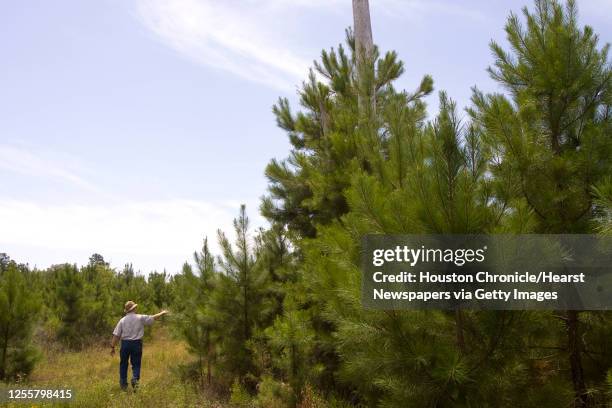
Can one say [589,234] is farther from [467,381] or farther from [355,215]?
[355,215]

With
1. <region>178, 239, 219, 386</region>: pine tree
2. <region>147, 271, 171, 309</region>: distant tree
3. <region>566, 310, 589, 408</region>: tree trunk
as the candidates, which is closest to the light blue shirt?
<region>178, 239, 219, 386</region>: pine tree

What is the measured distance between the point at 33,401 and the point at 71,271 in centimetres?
1008

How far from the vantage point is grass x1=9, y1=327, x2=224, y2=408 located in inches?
262

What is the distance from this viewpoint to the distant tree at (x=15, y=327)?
1017 cm

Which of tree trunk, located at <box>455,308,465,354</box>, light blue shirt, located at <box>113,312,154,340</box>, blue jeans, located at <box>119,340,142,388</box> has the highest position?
tree trunk, located at <box>455,308,465,354</box>

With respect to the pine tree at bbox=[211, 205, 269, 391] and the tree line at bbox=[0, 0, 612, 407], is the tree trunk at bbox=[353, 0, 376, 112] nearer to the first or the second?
the tree line at bbox=[0, 0, 612, 407]

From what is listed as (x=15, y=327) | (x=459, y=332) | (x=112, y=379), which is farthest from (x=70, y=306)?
Answer: (x=459, y=332)

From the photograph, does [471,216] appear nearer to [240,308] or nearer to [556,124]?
[556,124]

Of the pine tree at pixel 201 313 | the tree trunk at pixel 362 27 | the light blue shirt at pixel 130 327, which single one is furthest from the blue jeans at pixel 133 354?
the tree trunk at pixel 362 27

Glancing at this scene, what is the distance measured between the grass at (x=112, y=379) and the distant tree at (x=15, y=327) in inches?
18.3

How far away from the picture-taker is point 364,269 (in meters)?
3.29

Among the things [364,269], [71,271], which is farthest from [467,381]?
[71,271]

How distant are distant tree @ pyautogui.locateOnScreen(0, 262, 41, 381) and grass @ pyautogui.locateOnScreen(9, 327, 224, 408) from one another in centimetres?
47

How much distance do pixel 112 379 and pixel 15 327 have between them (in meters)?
2.86
